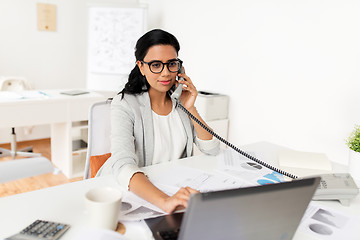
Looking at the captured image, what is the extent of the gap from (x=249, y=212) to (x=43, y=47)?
160 inches

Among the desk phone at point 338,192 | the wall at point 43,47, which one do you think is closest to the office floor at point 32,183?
the wall at point 43,47

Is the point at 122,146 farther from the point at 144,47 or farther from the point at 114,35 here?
the point at 114,35

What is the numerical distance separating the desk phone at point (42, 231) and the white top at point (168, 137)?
675 millimetres

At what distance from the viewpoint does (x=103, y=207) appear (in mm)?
796

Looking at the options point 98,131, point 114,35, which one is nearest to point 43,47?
point 114,35

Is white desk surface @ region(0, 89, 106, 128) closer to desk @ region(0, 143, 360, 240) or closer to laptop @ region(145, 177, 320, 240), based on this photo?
desk @ region(0, 143, 360, 240)

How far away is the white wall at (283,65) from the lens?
2373 millimetres

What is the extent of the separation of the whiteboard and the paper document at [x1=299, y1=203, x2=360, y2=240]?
127 inches

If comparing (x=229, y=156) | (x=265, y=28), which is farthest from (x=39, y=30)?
(x=229, y=156)

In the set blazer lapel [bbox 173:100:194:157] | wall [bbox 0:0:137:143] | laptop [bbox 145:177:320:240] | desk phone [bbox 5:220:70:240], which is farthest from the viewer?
wall [bbox 0:0:137:143]

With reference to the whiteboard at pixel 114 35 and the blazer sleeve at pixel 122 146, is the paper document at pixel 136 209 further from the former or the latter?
the whiteboard at pixel 114 35

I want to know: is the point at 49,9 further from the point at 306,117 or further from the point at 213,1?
the point at 306,117

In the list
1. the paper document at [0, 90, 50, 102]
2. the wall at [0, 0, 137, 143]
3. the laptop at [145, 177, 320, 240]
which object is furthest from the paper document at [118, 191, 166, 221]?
the wall at [0, 0, 137, 143]

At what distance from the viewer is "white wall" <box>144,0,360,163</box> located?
2.37 m
